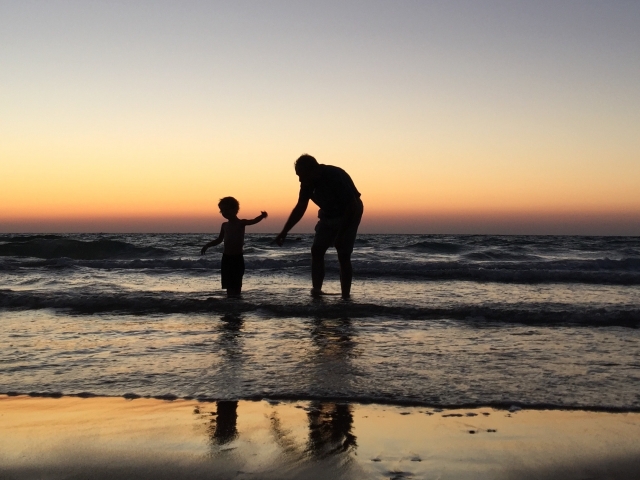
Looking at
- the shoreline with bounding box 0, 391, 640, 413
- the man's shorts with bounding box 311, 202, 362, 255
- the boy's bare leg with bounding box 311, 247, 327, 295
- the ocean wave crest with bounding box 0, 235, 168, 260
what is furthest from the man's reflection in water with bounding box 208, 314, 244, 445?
the ocean wave crest with bounding box 0, 235, 168, 260

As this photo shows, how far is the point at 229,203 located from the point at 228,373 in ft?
13.8

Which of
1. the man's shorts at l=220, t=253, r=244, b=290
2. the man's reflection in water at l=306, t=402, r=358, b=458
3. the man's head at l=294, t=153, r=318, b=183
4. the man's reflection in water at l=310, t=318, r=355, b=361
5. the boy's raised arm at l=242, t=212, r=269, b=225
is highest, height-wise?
the man's head at l=294, t=153, r=318, b=183

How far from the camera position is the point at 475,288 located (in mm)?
9328

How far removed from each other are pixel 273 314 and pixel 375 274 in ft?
19.9

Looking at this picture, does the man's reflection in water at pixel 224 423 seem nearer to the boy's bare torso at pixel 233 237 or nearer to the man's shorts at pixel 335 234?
the man's shorts at pixel 335 234

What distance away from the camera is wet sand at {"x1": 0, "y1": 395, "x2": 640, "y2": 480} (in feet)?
6.72

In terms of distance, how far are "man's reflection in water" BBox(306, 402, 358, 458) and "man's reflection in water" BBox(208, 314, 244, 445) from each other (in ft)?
1.08

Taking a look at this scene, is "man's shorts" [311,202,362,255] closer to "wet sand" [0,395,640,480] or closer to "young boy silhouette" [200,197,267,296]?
"young boy silhouette" [200,197,267,296]

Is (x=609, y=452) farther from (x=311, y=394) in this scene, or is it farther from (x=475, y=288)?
(x=475, y=288)

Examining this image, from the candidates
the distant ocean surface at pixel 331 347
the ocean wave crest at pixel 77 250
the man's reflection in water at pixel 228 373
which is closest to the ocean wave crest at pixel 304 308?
the distant ocean surface at pixel 331 347

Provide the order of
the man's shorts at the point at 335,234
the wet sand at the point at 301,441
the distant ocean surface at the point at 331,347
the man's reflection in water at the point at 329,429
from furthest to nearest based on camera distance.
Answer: the man's shorts at the point at 335,234 < the distant ocean surface at the point at 331,347 < the man's reflection in water at the point at 329,429 < the wet sand at the point at 301,441

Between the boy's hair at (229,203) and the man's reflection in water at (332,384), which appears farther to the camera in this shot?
the boy's hair at (229,203)

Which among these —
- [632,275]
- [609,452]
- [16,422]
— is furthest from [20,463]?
[632,275]

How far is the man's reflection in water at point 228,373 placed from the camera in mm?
2424
